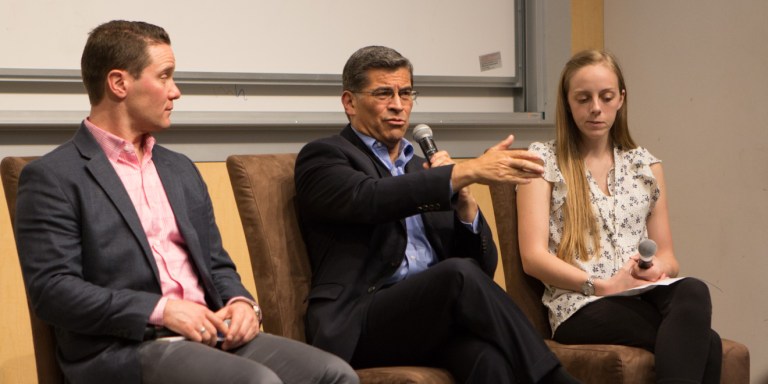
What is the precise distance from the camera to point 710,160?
13.1ft

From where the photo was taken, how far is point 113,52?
239cm

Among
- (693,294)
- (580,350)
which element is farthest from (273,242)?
(693,294)

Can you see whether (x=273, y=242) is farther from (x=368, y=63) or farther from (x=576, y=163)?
(x=576, y=163)

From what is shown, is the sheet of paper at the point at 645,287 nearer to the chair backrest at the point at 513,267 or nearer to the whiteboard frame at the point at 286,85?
the chair backrest at the point at 513,267

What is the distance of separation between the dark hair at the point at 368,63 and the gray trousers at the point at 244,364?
838 mm

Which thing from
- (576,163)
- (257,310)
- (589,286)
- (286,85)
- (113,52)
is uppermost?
(113,52)

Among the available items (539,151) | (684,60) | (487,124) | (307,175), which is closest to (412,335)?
(307,175)

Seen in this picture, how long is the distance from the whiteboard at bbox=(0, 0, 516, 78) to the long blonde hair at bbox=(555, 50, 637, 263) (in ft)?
2.82

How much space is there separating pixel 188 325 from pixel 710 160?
2460 millimetres

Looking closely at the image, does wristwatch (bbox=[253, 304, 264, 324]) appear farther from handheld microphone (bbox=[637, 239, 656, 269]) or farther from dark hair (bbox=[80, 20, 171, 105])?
handheld microphone (bbox=[637, 239, 656, 269])

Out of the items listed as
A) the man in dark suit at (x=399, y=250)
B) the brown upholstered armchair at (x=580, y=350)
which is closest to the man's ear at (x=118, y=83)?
the man in dark suit at (x=399, y=250)

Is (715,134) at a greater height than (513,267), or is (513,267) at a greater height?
(715,134)

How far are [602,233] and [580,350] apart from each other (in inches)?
16.3

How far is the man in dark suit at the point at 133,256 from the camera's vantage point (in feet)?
7.22
